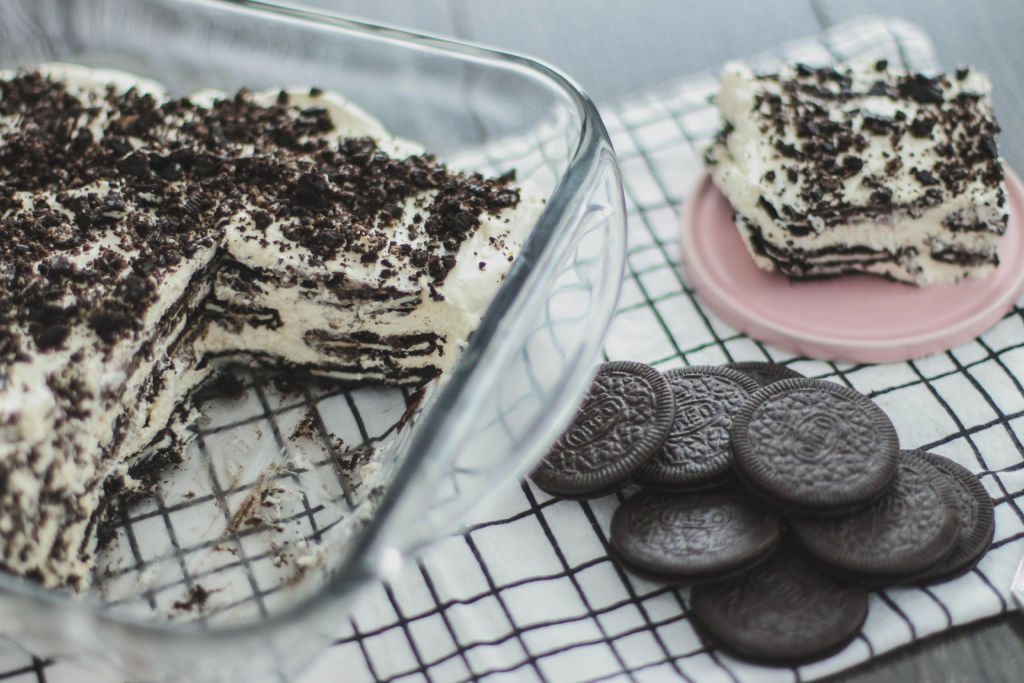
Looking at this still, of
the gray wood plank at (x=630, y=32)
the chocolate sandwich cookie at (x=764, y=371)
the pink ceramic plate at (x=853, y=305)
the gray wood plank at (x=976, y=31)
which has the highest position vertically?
the gray wood plank at (x=976, y=31)

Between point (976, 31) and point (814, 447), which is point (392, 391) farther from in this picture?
point (976, 31)

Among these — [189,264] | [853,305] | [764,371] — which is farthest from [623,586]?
[189,264]

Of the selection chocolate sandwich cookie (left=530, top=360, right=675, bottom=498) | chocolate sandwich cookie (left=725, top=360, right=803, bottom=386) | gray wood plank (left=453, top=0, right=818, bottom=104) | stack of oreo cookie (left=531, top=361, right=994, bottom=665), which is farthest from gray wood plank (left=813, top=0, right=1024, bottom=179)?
chocolate sandwich cookie (left=530, top=360, right=675, bottom=498)

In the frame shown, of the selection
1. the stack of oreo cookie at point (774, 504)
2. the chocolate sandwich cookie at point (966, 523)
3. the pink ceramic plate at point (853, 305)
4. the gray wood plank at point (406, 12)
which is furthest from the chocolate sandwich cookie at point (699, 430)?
the gray wood plank at point (406, 12)

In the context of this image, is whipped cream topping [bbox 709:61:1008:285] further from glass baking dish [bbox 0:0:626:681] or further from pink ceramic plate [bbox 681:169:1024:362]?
glass baking dish [bbox 0:0:626:681]

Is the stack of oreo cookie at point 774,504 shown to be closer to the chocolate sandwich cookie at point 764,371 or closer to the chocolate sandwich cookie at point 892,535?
the chocolate sandwich cookie at point 892,535
